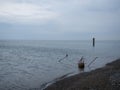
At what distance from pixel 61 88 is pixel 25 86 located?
6351mm

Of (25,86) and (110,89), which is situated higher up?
(110,89)

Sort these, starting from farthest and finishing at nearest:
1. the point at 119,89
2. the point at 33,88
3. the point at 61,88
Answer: the point at 33,88 < the point at 61,88 < the point at 119,89

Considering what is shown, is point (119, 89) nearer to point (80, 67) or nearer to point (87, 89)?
point (87, 89)

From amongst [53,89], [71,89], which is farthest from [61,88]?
[71,89]

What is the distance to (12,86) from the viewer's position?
79.7 ft

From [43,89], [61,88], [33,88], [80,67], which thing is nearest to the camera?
[61,88]

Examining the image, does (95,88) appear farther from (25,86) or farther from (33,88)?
(25,86)

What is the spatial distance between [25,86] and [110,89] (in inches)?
486

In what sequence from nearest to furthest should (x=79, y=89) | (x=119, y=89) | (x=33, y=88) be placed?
(x=119, y=89) → (x=79, y=89) → (x=33, y=88)

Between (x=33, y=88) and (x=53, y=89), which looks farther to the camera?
(x=33, y=88)

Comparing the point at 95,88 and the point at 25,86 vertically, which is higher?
the point at 95,88

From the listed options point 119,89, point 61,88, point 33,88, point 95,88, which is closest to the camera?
point 119,89

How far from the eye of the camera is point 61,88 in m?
19.7

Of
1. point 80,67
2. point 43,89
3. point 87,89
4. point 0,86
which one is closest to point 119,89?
point 87,89
